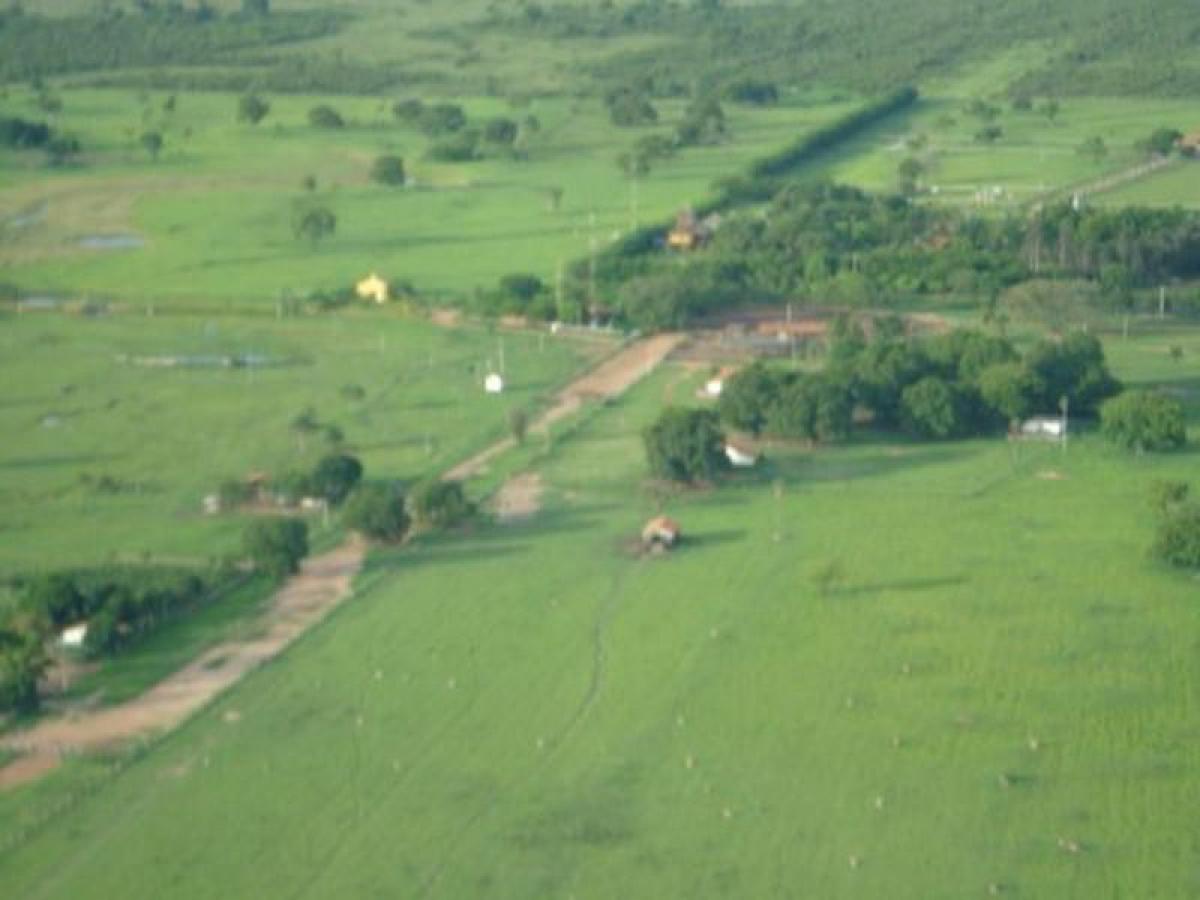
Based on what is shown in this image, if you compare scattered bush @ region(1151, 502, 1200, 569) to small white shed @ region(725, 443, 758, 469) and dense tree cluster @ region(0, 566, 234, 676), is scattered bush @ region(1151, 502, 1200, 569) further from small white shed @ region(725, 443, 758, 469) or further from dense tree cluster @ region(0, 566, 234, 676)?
dense tree cluster @ region(0, 566, 234, 676)

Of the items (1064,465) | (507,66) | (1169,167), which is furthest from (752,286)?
(507,66)

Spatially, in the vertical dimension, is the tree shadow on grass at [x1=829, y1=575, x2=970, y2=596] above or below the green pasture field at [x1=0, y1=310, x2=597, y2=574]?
below

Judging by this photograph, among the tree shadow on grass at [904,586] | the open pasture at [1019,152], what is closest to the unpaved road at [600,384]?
the tree shadow on grass at [904,586]

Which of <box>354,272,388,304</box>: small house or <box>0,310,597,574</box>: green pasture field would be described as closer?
<box>0,310,597,574</box>: green pasture field

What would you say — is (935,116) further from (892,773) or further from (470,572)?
(892,773)

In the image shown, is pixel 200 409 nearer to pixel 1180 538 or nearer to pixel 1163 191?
pixel 1180 538

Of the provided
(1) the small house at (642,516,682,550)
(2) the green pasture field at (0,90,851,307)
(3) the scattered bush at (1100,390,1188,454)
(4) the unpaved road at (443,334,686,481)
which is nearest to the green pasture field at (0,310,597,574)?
(4) the unpaved road at (443,334,686,481)

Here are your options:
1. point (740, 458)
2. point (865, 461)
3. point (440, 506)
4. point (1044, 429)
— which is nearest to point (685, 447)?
point (740, 458)
